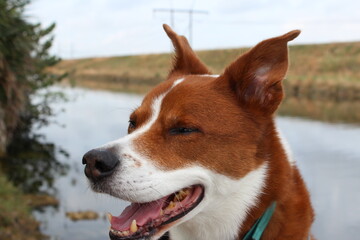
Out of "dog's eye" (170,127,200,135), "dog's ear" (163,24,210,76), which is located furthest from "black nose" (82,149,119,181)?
"dog's ear" (163,24,210,76)

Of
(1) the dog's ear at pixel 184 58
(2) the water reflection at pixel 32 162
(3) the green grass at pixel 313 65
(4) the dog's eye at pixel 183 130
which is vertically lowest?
(3) the green grass at pixel 313 65

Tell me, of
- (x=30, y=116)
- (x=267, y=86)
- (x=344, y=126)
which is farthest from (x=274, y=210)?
(x=344, y=126)

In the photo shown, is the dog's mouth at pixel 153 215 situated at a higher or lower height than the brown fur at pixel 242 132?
lower

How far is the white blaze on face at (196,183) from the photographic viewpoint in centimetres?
276

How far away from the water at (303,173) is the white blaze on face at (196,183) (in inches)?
22.8

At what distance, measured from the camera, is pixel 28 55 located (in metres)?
12.4

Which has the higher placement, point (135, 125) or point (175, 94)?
point (175, 94)

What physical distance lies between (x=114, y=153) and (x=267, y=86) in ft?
3.98

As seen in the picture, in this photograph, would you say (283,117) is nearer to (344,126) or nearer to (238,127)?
(344,126)

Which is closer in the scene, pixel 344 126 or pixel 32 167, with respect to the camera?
pixel 32 167

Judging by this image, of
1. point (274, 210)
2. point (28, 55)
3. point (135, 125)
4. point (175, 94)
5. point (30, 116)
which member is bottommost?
point (30, 116)

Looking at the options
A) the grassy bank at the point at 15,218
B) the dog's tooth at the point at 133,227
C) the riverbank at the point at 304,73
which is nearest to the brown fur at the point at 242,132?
the dog's tooth at the point at 133,227

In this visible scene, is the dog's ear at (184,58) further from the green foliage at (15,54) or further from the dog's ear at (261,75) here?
the green foliage at (15,54)

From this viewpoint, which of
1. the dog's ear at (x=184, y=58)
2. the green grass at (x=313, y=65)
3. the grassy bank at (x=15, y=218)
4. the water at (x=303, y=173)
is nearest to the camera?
the dog's ear at (x=184, y=58)
